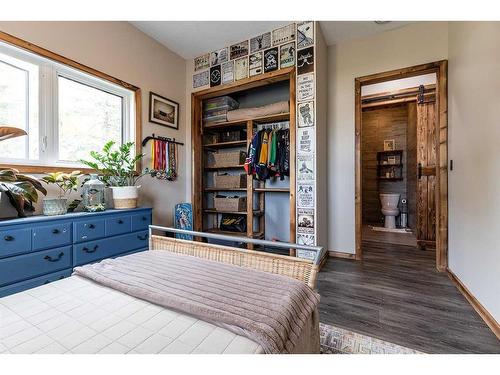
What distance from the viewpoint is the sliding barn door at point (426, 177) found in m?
3.20

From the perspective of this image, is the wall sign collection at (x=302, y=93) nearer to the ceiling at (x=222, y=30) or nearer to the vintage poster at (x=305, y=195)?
the vintage poster at (x=305, y=195)

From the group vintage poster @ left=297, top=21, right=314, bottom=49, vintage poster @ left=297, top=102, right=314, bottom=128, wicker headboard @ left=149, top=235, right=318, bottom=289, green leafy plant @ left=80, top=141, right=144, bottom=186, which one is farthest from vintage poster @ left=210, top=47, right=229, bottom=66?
wicker headboard @ left=149, top=235, right=318, bottom=289

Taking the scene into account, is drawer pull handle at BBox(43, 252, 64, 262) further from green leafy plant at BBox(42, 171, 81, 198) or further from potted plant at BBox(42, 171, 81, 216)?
green leafy plant at BBox(42, 171, 81, 198)

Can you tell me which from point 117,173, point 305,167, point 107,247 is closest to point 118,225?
point 107,247

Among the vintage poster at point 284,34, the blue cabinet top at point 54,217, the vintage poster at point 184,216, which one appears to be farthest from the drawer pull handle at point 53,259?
the vintage poster at point 284,34

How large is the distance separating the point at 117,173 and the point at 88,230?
69 centimetres

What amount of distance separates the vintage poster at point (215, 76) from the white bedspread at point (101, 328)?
2.88 m

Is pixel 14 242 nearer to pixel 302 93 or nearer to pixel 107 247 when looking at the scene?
pixel 107 247

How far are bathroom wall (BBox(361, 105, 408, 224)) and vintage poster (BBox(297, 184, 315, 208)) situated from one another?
3.27 meters

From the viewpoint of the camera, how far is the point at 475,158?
178 cm
